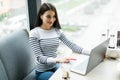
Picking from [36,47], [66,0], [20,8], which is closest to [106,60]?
[36,47]

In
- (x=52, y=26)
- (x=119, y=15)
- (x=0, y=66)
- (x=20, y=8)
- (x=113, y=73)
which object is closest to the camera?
(x=113, y=73)

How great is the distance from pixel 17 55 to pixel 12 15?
57cm

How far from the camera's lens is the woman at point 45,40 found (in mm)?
1774

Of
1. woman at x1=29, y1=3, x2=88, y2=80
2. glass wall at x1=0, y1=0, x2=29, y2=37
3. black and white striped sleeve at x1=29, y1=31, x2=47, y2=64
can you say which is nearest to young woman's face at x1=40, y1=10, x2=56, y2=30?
woman at x1=29, y1=3, x2=88, y2=80

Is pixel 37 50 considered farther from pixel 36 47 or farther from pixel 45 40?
pixel 45 40

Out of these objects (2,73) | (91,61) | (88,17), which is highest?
(88,17)

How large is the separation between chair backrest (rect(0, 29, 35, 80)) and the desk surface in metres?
0.44

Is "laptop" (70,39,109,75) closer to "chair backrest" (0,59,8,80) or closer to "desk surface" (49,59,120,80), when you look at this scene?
"desk surface" (49,59,120,80)

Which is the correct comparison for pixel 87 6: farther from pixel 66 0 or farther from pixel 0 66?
pixel 0 66

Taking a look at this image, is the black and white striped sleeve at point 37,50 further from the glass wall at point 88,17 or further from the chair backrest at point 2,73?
the glass wall at point 88,17

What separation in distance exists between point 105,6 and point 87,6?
19 centimetres

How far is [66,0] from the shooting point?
2.24 meters

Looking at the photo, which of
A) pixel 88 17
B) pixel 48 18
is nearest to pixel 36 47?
pixel 48 18

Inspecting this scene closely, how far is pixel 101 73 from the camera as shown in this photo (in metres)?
1.45
